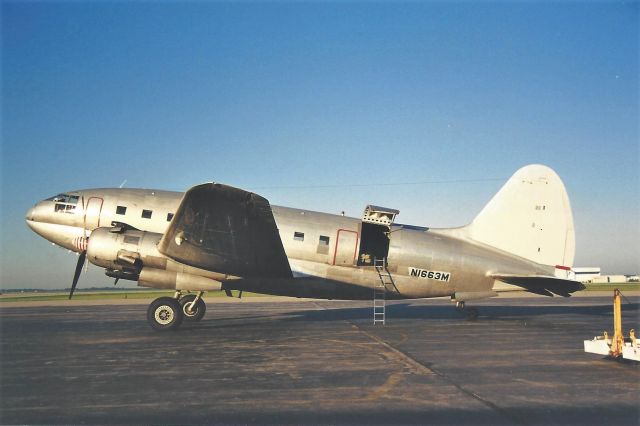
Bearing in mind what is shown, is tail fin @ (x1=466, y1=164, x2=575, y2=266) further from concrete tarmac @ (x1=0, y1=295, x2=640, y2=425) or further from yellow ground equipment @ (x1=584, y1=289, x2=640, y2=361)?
yellow ground equipment @ (x1=584, y1=289, x2=640, y2=361)

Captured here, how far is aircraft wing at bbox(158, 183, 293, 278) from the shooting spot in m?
11.4

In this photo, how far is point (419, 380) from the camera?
7031 mm

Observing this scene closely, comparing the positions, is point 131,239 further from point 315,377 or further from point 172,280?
point 315,377

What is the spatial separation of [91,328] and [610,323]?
54.3 ft

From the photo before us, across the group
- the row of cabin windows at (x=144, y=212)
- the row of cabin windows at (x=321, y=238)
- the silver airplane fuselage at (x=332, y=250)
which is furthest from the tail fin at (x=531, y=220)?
the row of cabin windows at (x=144, y=212)

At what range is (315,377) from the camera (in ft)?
24.0

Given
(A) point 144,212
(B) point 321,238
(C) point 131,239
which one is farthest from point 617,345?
(A) point 144,212

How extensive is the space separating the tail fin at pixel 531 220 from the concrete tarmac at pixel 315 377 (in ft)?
8.75

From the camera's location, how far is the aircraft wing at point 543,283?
1348 cm

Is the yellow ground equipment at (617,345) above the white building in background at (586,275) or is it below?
below

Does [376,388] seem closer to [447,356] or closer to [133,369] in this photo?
[447,356]

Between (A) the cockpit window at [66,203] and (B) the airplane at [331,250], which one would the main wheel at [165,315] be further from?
(A) the cockpit window at [66,203]

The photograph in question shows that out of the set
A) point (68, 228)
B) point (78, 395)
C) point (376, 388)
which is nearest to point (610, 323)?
point (376, 388)

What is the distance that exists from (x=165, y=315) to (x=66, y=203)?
17.6ft
